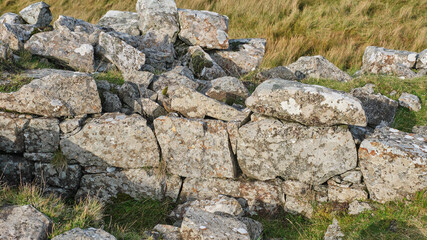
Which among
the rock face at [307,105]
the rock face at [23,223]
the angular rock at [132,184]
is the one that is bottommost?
the angular rock at [132,184]

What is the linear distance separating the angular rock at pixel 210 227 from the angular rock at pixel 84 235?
0.92 metres

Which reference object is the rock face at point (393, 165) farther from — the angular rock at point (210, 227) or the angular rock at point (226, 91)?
the angular rock at point (226, 91)

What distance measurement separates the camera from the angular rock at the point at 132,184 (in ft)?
20.2

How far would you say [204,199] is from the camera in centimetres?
590

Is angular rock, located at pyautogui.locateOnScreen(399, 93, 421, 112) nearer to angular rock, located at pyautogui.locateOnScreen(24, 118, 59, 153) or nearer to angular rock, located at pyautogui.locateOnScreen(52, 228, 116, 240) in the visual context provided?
angular rock, located at pyautogui.locateOnScreen(52, 228, 116, 240)

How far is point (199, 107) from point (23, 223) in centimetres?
301

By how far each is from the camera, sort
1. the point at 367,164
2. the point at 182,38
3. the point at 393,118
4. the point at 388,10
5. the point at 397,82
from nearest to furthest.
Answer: the point at 367,164
the point at 393,118
the point at 397,82
the point at 182,38
the point at 388,10

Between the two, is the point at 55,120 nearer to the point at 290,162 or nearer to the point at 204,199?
the point at 204,199

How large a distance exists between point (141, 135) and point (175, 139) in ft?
1.70

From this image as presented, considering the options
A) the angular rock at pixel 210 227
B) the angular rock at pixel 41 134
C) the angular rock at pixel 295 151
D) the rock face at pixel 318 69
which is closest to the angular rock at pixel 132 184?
the angular rock at pixel 41 134

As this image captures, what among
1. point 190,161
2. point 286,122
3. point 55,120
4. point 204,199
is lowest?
point 204,199

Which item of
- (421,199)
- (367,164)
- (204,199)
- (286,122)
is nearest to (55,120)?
(204,199)

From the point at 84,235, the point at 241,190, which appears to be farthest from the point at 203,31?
the point at 84,235

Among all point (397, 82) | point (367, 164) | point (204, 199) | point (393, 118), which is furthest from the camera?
point (397, 82)
